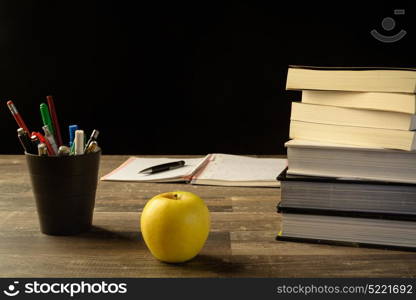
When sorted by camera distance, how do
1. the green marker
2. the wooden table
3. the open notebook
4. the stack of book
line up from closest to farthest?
the wooden table
the stack of book
the green marker
the open notebook

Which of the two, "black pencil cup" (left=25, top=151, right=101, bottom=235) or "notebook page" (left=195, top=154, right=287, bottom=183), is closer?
"black pencil cup" (left=25, top=151, right=101, bottom=235)

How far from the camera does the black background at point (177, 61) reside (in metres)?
2.85

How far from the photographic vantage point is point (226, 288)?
30.3 inches

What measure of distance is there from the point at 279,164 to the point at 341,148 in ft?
1.95

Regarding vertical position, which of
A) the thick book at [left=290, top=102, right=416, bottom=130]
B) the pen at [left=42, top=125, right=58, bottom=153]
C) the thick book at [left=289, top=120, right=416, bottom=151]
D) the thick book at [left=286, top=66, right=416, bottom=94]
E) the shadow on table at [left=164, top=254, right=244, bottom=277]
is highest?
the thick book at [left=286, top=66, right=416, bottom=94]

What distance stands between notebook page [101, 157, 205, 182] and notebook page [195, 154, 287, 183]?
0.14ft

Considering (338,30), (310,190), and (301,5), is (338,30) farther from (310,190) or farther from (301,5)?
(310,190)

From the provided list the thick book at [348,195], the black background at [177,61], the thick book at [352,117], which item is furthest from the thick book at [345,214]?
the black background at [177,61]

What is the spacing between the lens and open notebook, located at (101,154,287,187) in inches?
53.8

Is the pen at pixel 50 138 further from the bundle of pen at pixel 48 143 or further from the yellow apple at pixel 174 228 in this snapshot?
the yellow apple at pixel 174 228

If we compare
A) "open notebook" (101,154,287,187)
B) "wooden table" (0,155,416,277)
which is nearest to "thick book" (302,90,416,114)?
"wooden table" (0,155,416,277)

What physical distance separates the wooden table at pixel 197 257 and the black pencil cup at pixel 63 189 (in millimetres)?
26

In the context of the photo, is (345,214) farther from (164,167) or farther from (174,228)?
(164,167)

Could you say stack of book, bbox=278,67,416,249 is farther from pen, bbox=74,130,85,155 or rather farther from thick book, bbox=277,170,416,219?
pen, bbox=74,130,85,155
